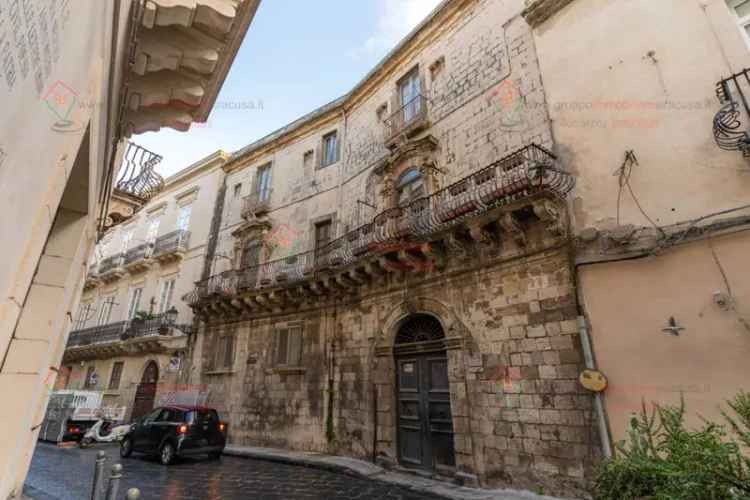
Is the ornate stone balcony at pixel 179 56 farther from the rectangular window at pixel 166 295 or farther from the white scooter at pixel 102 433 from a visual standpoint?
the rectangular window at pixel 166 295

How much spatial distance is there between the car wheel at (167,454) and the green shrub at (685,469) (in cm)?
954

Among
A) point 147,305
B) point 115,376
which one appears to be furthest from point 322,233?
point 115,376

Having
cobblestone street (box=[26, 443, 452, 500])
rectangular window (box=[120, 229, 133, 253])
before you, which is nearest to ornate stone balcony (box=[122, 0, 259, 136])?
cobblestone street (box=[26, 443, 452, 500])

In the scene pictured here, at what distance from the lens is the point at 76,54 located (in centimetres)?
162

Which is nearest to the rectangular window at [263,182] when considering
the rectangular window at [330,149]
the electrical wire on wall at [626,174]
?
the rectangular window at [330,149]

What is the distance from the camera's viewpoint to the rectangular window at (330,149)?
1430cm

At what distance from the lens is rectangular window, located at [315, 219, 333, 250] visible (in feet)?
42.9

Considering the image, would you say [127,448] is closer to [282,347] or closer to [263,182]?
[282,347]

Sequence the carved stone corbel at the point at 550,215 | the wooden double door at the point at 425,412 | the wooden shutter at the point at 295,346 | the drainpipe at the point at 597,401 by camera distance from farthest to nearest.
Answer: the wooden shutter at the point at 295,346, the wooden double door at the point at 425,412, the carved stone corbel at the point at 550,215, the drainpipe at the point at 597,401

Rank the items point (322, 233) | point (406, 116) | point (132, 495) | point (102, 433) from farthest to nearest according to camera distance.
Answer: point (322, 233) < point (102, 433) < point (406, 116) < point (132, 495)

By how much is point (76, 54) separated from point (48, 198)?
0.72m

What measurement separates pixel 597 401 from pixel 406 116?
29.9ft

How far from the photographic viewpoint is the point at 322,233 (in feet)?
43.9

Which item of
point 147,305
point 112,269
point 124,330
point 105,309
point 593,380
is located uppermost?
point 112,269
